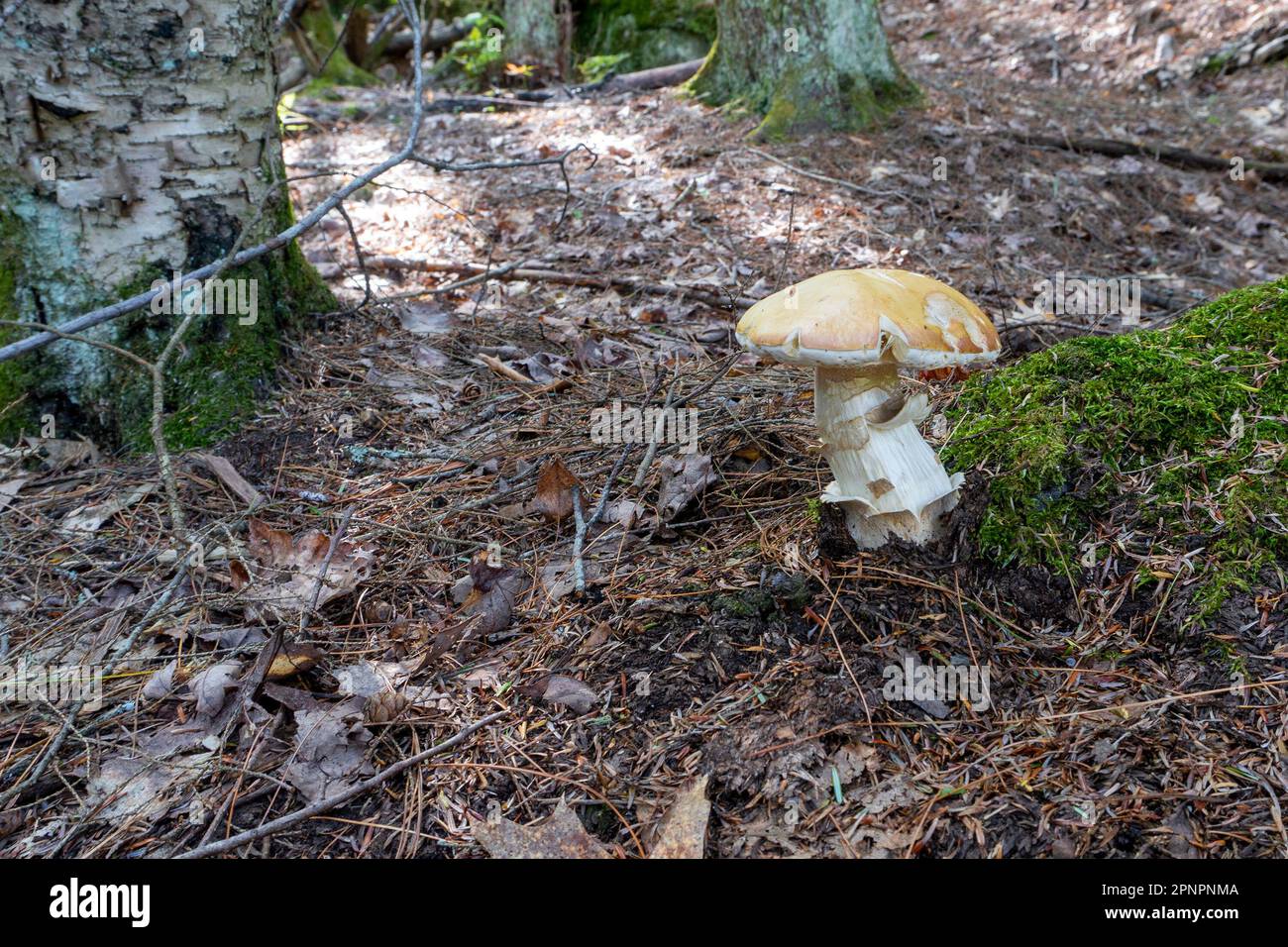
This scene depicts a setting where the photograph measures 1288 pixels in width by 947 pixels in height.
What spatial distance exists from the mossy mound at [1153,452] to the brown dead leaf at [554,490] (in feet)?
4.28

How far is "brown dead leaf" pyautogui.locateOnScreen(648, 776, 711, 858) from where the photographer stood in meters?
1.80

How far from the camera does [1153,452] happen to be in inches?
100

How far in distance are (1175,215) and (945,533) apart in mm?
5135

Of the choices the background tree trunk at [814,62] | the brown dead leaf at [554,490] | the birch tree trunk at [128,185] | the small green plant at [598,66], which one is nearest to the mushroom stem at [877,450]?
the brown dead leaf at [554,490]

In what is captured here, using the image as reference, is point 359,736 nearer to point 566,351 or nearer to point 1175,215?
point 566,351

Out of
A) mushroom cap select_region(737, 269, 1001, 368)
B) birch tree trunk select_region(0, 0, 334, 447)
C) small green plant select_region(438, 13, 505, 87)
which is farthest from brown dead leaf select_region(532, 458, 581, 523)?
small green plant select_region(438, 13, 505, 87)

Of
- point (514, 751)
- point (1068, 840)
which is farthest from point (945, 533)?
point (514, 751)

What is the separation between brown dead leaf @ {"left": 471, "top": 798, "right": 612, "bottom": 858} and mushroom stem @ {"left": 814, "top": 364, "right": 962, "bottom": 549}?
112 centimetres

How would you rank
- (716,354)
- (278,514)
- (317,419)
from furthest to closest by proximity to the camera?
(716,354), (317,419), (278,514)

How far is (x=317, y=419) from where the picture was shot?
3621mm

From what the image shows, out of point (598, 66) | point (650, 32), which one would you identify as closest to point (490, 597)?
point (598, 66)

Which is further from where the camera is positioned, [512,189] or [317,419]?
[512,189]

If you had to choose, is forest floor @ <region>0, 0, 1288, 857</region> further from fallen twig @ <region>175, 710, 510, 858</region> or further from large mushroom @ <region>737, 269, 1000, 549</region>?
large mushroom @ <region>737, 269, 1000, 549</region>
